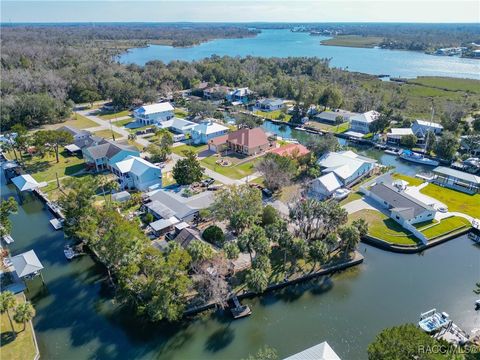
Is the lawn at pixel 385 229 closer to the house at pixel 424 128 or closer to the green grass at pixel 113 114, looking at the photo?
the house at pixel 424 128

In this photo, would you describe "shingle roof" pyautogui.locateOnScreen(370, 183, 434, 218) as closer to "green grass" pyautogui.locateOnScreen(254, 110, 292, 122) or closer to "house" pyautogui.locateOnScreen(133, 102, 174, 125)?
"green grass" pyautogui.locateOnScreen(254, 110, 292, 122)

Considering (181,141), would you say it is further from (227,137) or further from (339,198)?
(339,198)

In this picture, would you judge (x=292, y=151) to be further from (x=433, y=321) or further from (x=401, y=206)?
(x=433, y=321)

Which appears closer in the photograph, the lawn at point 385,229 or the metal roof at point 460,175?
the lawn at point 385,229

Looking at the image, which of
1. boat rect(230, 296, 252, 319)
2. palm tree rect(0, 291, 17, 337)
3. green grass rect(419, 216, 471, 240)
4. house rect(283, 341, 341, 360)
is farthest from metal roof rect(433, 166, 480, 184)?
palm tree rect(0, 291, 17, 337)

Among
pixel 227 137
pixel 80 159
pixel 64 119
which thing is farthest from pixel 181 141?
pixel 64 119

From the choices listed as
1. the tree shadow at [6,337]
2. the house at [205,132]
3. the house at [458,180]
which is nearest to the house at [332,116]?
the house at [205,132]
